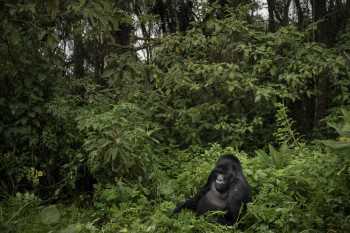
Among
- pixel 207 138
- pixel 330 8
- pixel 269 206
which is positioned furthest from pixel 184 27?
pixel 269 206

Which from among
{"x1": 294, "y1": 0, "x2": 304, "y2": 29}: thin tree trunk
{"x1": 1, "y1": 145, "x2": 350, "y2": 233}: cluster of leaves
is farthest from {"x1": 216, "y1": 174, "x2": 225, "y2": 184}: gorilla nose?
{"x1": 294, "y1": 0, "x2": 304, "y2": 29}: thin tree trunk

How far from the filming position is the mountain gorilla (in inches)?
157

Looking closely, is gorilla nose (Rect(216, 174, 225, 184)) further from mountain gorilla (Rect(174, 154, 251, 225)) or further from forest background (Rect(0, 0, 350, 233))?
forest background (Rect(0, 0, 350, 233))

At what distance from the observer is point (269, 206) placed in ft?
13.2

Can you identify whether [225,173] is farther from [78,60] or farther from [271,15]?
[78,60]

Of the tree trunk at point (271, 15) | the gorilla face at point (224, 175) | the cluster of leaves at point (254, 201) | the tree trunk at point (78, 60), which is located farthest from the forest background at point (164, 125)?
the tree trunk at point (78, 60)

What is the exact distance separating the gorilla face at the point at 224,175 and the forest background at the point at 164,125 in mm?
283

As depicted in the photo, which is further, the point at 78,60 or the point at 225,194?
the point at 78,60

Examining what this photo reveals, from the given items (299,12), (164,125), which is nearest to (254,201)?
(164,125)

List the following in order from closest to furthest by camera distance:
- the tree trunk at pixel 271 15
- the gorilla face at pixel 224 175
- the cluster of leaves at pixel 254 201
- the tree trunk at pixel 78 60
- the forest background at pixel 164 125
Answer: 1. the cluster of leaves at pixel 254 201
2. the forest background at pixel 164 125
3. the gorilla face at pixel 224 175
4. the tree trunk at pixel 271 15
5. the tree trunk at pixel 78 60

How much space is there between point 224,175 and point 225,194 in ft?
0.55

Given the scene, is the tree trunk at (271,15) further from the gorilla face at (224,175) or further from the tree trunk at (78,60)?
the gorilla face at (224,175)

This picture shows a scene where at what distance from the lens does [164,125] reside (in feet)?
21.8

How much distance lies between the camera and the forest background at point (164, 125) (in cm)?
372
